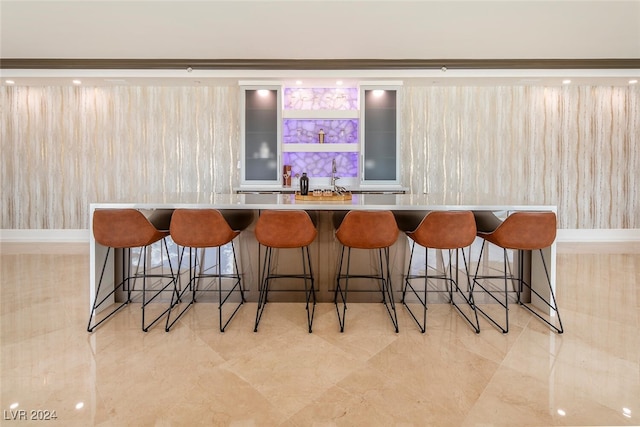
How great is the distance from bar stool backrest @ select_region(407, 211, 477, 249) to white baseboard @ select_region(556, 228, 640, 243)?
413 cm

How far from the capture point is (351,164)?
5020 mm

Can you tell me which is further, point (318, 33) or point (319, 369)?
point (318, 33)

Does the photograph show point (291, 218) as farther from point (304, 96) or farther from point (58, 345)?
point (304, 96)

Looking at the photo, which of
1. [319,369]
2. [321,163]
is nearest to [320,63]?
[321,163]

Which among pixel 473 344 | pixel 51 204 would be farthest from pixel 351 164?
pixel 51 204

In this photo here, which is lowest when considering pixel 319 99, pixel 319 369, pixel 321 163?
pixel 319 369

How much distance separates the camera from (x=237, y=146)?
16.7 ft

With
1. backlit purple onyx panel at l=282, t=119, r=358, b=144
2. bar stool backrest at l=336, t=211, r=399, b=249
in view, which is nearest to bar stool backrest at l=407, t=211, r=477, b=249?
bar stool backrest at l=336, t=211, r=399, b=249

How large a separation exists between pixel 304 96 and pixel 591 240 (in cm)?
518

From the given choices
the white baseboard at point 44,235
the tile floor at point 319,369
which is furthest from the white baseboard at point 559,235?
the tile floor at point 319,369

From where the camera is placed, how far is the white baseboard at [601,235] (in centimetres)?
511

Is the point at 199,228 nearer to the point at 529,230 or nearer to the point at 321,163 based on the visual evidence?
the point at 529,230

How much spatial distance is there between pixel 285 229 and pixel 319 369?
893 millimetres

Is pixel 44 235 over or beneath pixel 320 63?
beneath
